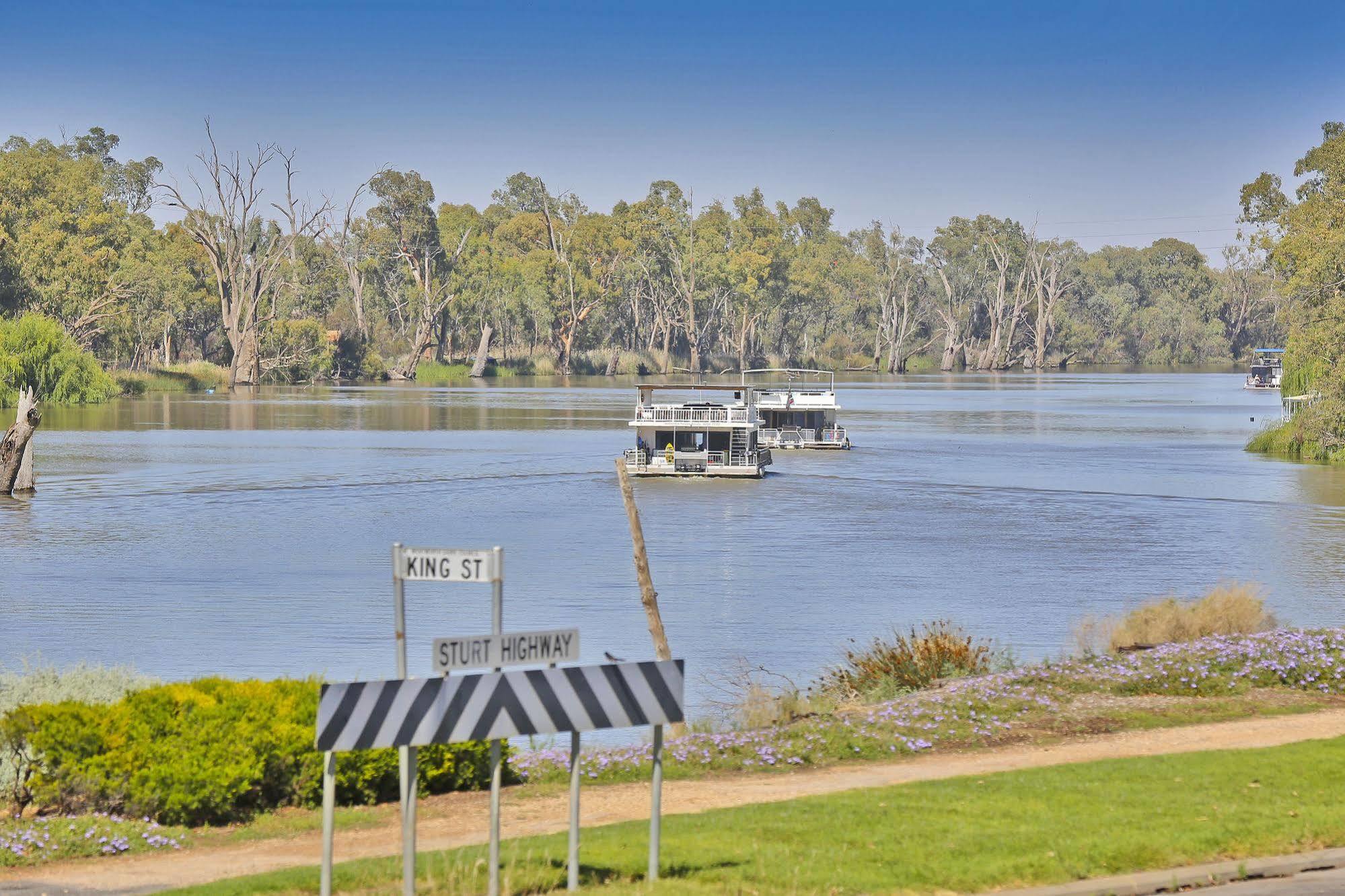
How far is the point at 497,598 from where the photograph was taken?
8.95 meters

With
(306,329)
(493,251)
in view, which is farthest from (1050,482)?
(493,251)

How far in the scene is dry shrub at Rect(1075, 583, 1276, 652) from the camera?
2261 centimetres

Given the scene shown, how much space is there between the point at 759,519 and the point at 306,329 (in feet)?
Answer: 326

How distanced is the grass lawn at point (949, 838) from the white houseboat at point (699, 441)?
49.4 metres

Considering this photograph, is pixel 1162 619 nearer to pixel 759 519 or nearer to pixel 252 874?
pixel 252 874

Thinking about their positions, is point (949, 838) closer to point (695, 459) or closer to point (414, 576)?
point (414, 576)

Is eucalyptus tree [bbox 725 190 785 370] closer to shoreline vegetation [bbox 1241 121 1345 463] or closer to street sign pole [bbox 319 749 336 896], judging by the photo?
shoreline vegetation [bbox 1241 121 1345 463]

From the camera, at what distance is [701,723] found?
60.3ft

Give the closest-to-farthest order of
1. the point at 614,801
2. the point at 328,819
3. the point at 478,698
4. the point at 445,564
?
the point at 445,564 < the point at 478,698 < the point at 328,819 < the point at 614,801

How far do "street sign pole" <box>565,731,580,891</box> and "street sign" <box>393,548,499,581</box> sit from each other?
1255 mm

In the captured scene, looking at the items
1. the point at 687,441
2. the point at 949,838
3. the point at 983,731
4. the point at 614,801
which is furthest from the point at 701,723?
the point at 687,441

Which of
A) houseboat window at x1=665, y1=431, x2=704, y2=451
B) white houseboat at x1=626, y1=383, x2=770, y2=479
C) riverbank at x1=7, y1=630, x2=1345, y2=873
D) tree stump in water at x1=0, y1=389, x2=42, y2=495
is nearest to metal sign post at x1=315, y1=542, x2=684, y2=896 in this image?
riverbank at x1=7, y1=630, x2=1345, y2=873

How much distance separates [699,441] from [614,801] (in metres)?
51.2

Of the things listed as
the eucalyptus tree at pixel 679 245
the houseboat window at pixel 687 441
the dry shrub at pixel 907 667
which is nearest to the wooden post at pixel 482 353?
the eucalyptus tree at pixel 679 245
